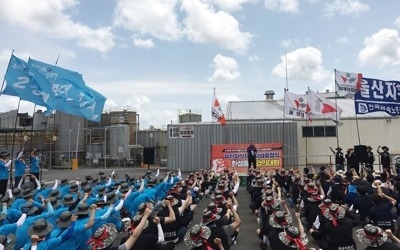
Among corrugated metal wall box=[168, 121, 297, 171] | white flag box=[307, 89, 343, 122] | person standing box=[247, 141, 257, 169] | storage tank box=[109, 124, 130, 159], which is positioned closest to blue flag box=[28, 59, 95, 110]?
person standing box=[247, 141, 257, 169]

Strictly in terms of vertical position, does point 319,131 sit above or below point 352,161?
above

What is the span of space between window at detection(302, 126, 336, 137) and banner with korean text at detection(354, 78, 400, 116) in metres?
9.78

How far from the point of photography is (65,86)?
16.0 meters

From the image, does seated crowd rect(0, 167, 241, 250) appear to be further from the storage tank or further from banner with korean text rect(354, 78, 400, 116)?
the storage tank

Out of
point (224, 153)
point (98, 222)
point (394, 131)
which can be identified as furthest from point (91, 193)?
point (394, 131)

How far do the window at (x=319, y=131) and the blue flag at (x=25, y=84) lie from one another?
18.8 metres

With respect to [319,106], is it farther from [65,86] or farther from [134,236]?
[134,236]

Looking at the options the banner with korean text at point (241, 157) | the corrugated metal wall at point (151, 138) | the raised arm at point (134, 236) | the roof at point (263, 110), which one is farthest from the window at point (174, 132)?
the raised arm at point (134, 236)

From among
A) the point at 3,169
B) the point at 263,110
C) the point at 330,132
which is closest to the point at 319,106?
the point at 330,132

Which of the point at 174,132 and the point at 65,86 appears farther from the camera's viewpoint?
the point at 174,132

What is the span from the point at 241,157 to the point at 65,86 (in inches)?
406

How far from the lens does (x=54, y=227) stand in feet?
22.6

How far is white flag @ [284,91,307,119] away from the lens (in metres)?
21.9

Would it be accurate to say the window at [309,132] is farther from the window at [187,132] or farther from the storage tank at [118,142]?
the storage tank at [118,142]
